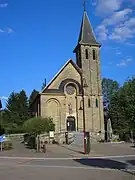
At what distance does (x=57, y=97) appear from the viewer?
6084 cm

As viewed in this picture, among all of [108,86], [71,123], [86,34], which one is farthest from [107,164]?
[108,86]

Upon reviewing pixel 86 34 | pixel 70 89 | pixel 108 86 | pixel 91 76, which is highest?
pixel 86 34

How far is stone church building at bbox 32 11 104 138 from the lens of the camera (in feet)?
198

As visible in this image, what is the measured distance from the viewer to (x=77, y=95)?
61.8m

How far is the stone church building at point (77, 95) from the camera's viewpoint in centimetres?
6044

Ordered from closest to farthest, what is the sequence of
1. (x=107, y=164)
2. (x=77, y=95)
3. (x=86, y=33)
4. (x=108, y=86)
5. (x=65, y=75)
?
(x=107, y=164) → (x=77, y=95) → (x=65, y=75) → (x=86, y=33) → (x=108, y=86)

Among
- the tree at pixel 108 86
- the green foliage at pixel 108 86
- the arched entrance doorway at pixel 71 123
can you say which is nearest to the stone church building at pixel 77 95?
the arched entrance doorway at pixel 71 123

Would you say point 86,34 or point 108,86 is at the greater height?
point 86,34

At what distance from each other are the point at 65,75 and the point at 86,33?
10.5 m

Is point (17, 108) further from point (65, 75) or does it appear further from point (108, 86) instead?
point (65, 75)

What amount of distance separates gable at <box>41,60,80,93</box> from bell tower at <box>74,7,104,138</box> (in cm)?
137

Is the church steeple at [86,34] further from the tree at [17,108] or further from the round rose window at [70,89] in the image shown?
the tree at [17,108]

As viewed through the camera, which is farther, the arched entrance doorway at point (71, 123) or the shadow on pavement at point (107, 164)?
the arched entrance doorway at point (71, 123)

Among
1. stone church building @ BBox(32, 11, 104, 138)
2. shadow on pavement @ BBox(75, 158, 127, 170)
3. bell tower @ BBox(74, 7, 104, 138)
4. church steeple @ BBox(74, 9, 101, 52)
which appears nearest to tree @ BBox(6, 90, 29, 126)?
stone church building @ BBox(32, 11, 104, 138)
